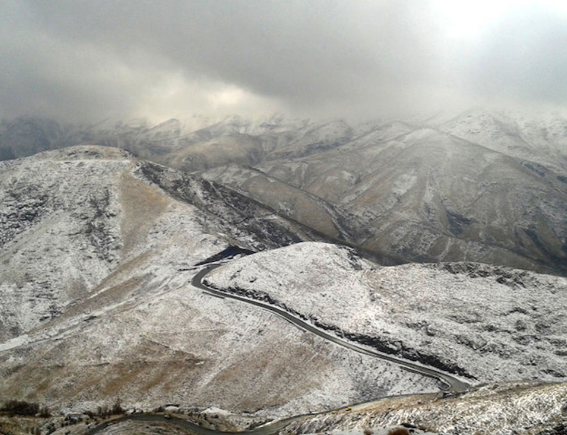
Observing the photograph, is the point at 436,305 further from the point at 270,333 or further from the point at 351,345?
the point at 270,333

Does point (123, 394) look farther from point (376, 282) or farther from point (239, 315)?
point (376, 282)

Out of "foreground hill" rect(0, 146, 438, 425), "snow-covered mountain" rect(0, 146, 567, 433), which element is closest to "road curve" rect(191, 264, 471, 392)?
"snow-covered mountain" rect(0, 146, 567, 433)

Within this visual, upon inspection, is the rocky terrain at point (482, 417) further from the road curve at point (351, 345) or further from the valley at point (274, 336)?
the road curve at point (351, 345)

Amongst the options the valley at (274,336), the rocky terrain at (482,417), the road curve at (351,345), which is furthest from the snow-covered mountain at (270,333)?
the road curve at (351,345)

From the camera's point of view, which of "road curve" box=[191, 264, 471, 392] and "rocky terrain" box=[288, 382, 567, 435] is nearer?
"rocky terrain" box=[288, 382, 567, 435]

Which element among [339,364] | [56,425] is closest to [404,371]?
[339,364]

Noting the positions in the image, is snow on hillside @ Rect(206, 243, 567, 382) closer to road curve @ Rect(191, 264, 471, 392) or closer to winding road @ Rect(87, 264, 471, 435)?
road curve @ Rect(191, 264, 471, 392)
